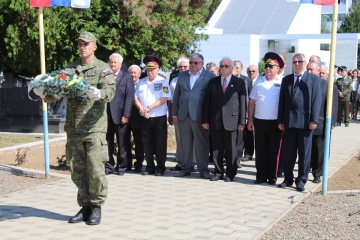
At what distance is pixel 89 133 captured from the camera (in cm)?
657

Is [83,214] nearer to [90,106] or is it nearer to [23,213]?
[23,213]

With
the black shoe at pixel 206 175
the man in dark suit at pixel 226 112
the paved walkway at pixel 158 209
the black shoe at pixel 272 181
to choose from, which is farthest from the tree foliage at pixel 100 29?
the black shoe at pixel 272 181

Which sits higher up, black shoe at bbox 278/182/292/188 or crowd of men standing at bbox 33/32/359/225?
crowd of men standing at bbox 33/32/359/225

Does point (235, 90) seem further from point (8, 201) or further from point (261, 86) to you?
point (8, 201)

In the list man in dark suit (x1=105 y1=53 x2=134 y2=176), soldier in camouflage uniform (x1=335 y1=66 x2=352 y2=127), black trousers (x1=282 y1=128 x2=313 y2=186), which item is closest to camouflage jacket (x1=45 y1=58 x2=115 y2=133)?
man in dark suit (x1=105 y1=53 x2=134 y2=176)

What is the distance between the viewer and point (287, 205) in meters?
7.88

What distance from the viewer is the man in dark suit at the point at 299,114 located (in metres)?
8.70

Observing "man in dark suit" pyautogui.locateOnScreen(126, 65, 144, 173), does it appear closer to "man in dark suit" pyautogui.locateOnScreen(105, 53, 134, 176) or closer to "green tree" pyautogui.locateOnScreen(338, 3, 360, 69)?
Answer: "man in dark suit" pyautogui.locateOnScreen(105, 53, 134, 176)

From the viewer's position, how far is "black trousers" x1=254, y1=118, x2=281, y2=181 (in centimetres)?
935

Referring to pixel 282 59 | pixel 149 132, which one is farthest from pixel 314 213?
pixel 149 132

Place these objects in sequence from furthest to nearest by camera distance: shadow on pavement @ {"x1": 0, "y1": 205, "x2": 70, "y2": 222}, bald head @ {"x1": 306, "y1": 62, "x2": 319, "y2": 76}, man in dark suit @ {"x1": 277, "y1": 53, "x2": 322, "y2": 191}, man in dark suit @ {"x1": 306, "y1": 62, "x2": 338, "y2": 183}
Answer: bald head @ {"x1": 306, "y1": 62, "x2": 319, "y2": 76} → man in dark suit @ {"x1": 306, "y1": 62, "x2": 338, "y2": 183} → man in dark suit @ {"x1": 277, "y1": 53, "x2": 322, "y2": 191} → shadow on pavement @ {"x1": 0, "y1": 205, "x2": 70, "y2": 222}

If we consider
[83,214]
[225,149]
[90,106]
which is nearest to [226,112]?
[225,149]

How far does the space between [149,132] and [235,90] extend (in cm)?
177

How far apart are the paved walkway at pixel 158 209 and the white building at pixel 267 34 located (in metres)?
26.2
